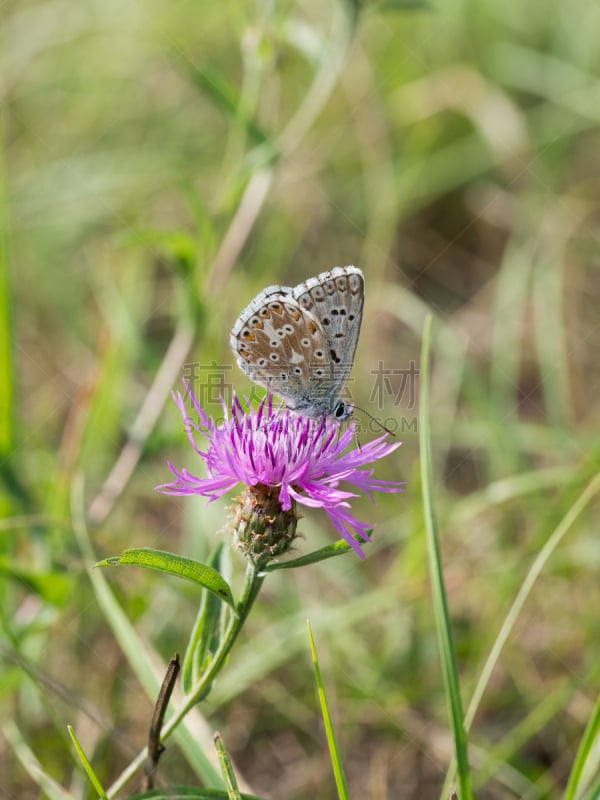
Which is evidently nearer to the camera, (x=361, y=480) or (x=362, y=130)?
(x=361, y=480)

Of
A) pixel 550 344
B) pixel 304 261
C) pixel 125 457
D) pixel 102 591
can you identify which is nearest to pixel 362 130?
pixel 304 261

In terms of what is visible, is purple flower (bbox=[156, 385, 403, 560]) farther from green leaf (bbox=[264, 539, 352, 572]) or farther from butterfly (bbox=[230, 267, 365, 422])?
butterfly (bbox=[230, 267, 365, 422])

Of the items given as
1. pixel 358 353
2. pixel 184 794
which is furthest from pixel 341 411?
pixel 358 353

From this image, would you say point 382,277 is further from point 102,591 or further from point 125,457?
point 102,591

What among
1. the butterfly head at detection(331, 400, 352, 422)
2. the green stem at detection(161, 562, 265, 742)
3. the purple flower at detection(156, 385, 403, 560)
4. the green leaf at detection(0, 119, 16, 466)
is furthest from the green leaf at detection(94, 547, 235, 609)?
the green leaf at detection(0, 119, 16, 466)

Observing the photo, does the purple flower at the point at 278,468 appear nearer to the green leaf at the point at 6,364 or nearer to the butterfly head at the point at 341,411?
the butterfly head at the point at 341,411

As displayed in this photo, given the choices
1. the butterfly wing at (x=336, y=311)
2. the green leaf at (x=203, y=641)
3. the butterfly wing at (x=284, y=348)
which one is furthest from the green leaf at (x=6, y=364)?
the green leaf at (x=203, y=641)
